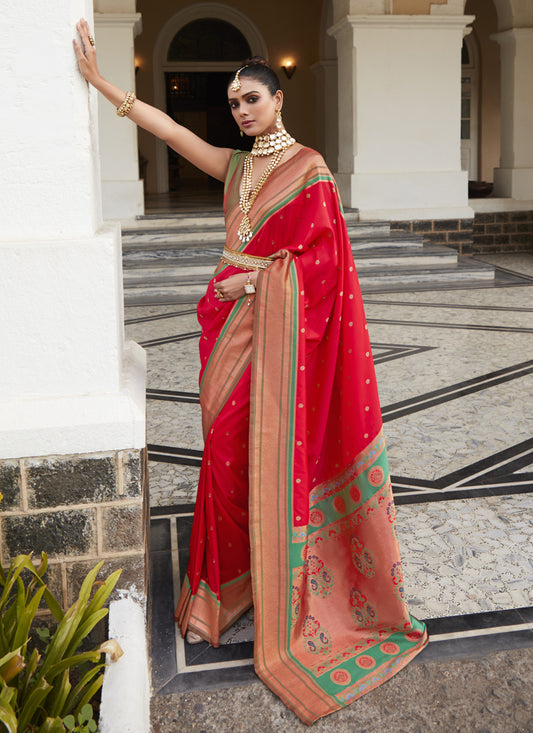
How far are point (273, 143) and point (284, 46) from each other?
12485 millimetres

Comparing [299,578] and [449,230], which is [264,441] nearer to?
[299,578]

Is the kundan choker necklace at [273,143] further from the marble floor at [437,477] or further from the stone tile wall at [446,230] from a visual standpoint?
the stone tile wall at [446,230]

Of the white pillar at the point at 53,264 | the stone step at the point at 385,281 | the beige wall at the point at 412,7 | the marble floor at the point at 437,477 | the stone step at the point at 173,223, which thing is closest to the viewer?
the white pillar at the point at 53,264

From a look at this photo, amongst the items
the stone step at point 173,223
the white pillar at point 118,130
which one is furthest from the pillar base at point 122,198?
the stone step at point 173,223

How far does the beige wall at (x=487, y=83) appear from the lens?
13594 mm

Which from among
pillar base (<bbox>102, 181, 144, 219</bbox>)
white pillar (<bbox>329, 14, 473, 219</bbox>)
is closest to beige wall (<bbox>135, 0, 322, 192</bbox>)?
white pillar (<bbox>329, 14, 473, 219</bbox>)

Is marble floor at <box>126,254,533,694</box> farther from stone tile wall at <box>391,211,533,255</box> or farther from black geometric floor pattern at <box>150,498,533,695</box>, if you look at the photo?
stone tile wall at <box>391,211,533,255</box>

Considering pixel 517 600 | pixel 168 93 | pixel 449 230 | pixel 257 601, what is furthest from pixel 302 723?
pixel 168 93

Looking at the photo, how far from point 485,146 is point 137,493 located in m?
13.8

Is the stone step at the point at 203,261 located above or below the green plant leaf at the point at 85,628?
above

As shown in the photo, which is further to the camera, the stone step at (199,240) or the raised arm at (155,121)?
the stone step at (199,240)

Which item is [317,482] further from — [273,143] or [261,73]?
[261,73]

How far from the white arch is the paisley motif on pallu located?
12.1 meters

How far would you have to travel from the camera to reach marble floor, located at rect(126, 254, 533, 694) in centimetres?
183
